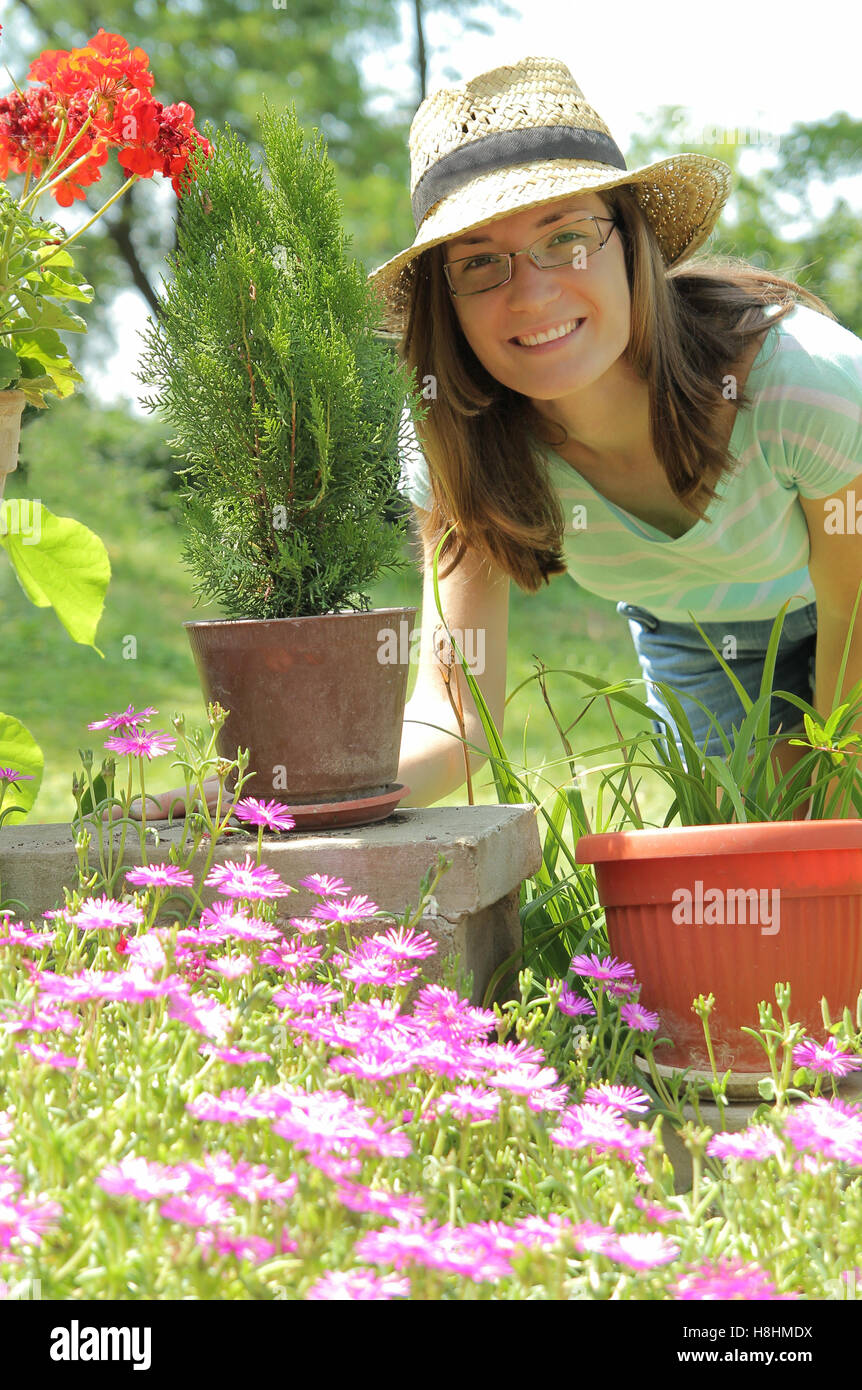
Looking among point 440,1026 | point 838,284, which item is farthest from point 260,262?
point 838,284

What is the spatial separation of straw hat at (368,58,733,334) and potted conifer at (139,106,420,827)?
27 cm

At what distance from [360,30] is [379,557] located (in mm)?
9624

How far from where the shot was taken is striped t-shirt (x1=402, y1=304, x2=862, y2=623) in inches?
77.4

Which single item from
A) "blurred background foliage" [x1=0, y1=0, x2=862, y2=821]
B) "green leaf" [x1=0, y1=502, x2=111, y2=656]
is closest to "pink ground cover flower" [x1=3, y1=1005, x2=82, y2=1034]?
"green leaf" [x1=0, y1=502, x2=111, y2=656]

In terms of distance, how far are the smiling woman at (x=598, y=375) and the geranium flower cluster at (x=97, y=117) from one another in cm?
41

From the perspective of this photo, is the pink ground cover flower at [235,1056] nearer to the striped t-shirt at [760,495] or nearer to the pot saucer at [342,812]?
the pot saucer at [342,812]

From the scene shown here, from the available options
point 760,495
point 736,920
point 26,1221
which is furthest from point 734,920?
point 760,495

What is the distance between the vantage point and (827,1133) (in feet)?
2.73

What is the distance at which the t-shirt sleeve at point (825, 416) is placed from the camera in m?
1.95

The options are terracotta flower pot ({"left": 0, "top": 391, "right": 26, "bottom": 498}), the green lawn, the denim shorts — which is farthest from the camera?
the green lawn

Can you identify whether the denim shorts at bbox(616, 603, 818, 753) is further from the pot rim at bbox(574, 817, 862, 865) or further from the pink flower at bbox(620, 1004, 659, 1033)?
the pink flower at bbox(620, 1004, 659, 1033)

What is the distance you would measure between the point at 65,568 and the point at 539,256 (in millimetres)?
872

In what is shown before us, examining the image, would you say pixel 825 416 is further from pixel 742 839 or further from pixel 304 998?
pixel 304 998

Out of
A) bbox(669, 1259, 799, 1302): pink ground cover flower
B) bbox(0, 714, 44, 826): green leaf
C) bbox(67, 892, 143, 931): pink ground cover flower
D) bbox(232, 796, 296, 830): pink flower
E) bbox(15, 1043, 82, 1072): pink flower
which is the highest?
bbox(0, 714, 44, 826): green leaf
